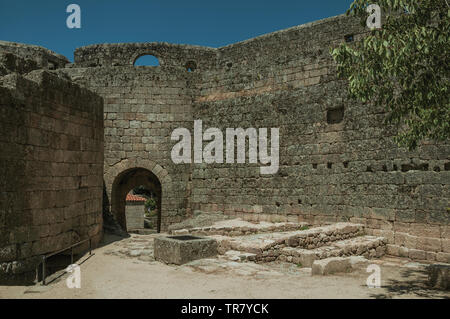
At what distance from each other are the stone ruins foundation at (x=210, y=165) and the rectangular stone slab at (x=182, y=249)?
2.74ft

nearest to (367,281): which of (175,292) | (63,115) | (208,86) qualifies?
(175,292)

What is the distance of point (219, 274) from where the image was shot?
6977 millimetres

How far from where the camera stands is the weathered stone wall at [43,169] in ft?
22.2

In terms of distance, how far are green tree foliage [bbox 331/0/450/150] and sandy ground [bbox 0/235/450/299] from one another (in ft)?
8.75

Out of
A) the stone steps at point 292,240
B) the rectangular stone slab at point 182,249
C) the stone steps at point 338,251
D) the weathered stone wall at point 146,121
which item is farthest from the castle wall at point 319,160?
the rectangular stone slab at point 182,249

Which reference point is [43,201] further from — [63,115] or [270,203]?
[270,203]

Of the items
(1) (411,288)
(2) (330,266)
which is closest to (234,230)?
(2) (330,266)

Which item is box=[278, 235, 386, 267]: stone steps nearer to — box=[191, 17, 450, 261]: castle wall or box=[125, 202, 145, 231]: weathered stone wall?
Answer: box=[191, 17, 450, 261]: castle wall

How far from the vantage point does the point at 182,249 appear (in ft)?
25.8

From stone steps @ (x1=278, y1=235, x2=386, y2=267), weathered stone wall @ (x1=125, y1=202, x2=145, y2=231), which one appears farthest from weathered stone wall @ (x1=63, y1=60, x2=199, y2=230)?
weathered stone wall @ (x1=125, y1=202, x2=145, y2=231)

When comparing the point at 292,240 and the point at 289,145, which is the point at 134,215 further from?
the point at 292,240

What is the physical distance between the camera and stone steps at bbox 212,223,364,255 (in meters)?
8.30

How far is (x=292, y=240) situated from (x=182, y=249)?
8.07 ft
